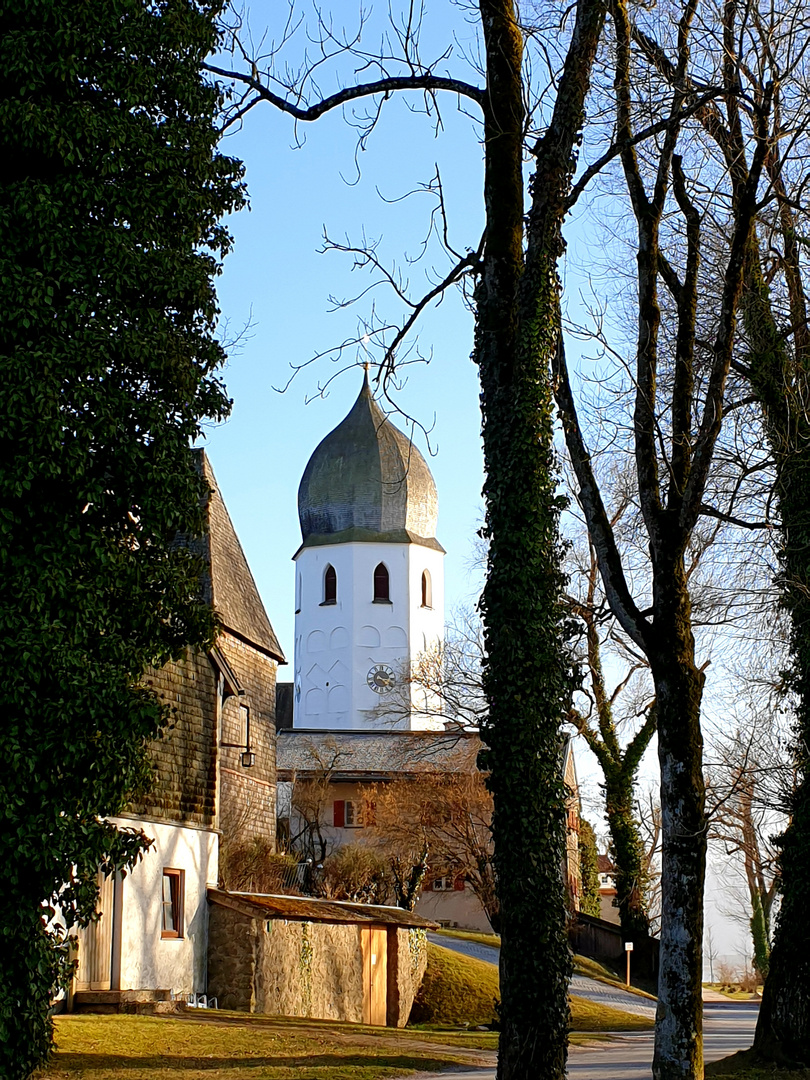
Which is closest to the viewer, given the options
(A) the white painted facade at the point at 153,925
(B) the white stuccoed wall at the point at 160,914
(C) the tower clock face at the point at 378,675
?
(A) the white painted facade at the point at 153,925

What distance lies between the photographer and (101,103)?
44.5 ft

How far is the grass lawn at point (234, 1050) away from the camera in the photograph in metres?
13.1

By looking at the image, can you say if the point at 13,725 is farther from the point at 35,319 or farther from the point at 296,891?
the point at 296,891

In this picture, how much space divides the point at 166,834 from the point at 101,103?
13127mm

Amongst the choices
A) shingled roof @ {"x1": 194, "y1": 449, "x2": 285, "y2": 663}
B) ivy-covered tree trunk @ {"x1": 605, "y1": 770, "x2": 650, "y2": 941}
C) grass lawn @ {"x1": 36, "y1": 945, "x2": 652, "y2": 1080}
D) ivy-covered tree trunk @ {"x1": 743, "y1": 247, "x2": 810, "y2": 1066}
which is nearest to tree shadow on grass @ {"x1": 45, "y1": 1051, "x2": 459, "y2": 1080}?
grass lawn @ {"x1": 36, "y1": 945, "x2": 652, "y2": 1080}

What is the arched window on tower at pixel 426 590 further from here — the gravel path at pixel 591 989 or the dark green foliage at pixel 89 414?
the dark green foliage at pixel 89 414

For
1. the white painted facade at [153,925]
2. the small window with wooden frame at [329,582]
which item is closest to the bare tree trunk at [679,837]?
the white painted facade at [153,925]

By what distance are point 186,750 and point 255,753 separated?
29.9 ft

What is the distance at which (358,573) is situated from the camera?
73.9 m

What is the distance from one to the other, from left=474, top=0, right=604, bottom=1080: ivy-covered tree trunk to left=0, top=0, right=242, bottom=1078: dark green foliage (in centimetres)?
307

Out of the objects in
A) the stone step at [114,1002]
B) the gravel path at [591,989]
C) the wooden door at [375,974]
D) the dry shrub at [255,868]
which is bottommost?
the gravel path at [591,989]

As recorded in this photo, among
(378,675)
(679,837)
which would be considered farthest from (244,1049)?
(378,675)

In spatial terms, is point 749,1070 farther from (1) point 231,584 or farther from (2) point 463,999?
(1) point 231,584

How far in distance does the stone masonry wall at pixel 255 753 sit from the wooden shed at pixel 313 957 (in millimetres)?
3694
